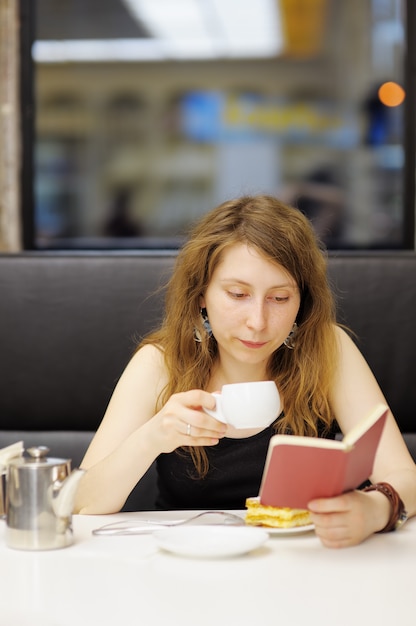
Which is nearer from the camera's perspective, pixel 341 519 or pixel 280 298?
pixel 341 519

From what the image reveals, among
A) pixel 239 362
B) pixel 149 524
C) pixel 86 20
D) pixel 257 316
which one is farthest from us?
pixel 86 20

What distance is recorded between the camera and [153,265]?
218cm

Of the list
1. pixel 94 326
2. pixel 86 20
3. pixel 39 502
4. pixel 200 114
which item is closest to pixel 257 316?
pixel 39 502

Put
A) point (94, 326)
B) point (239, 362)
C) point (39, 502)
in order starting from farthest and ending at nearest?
point (94, 326)
point (239, 362)
point (39, 502)

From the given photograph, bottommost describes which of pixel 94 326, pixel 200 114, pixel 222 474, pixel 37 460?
pixel 222 474

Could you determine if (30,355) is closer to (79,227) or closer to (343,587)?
(343,587)

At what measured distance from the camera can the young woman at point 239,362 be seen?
5.11 ft

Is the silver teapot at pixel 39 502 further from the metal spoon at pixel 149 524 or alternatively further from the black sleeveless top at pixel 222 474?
the black sleeveless top at pixel 222 474

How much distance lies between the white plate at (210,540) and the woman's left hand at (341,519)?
76 millimetres

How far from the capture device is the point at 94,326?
218cm

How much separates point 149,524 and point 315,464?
0.32m

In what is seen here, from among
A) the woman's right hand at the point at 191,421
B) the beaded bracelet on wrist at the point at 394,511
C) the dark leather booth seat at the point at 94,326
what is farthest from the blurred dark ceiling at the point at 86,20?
the beaded bracelet on wrist at the point at 394,511

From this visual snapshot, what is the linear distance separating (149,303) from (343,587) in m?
1.20

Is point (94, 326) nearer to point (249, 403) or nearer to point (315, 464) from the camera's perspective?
point (249, 403)
